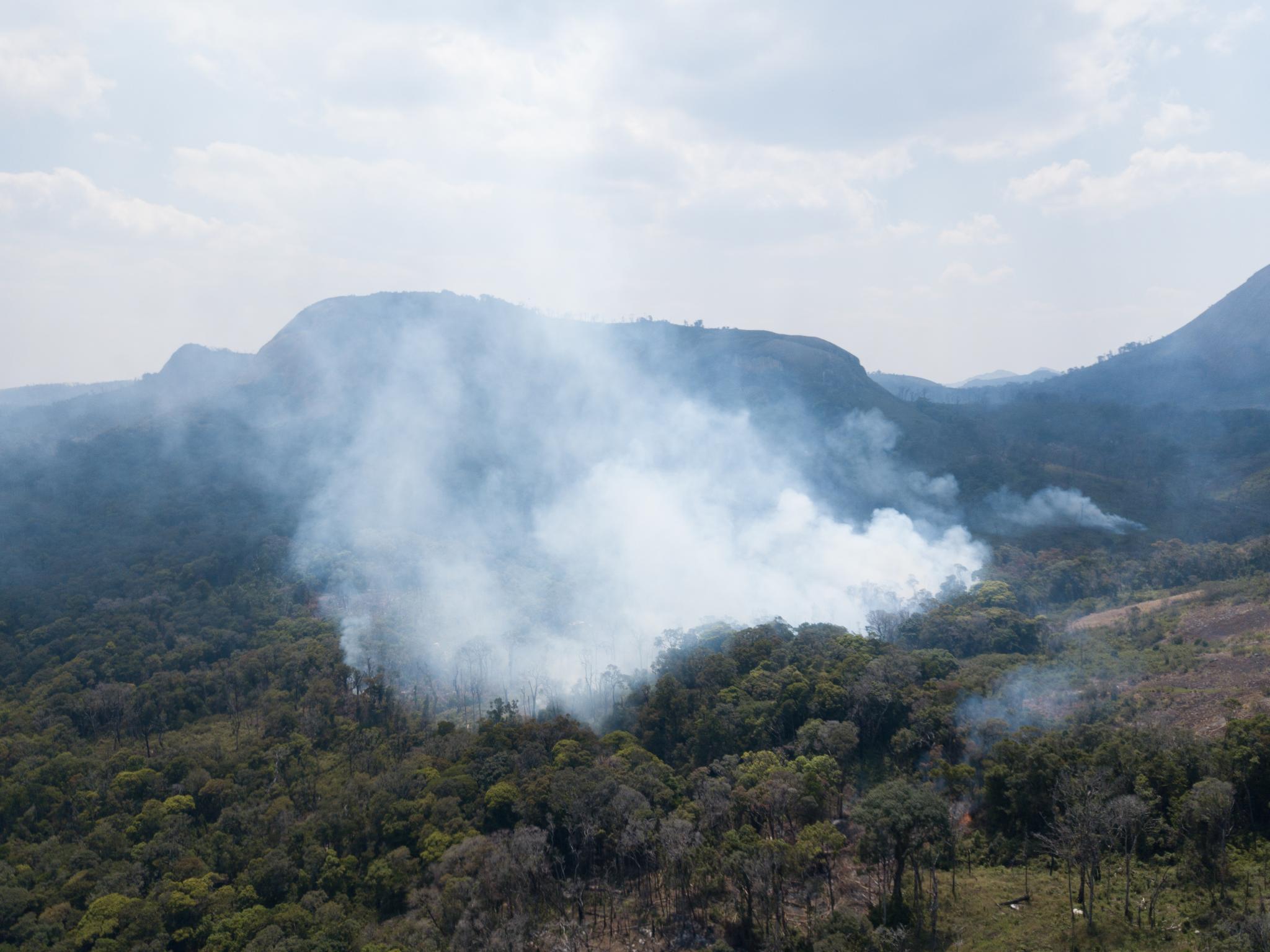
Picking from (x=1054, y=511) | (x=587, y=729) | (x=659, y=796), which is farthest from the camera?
(x=1054, y=511)

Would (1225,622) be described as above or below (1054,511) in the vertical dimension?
below

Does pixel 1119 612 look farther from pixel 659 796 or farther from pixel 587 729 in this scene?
pixel 659 796

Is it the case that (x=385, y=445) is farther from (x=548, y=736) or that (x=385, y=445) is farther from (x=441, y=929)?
(x=441, y=929)

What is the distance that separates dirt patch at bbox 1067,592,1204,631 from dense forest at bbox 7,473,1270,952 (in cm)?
111

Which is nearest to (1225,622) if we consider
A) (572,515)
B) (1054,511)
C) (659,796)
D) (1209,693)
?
(1209,693)

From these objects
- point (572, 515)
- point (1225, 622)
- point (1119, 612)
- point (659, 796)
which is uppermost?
point (572, 515)

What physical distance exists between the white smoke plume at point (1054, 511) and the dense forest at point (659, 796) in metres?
31.5

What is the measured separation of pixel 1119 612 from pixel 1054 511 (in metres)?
37.2

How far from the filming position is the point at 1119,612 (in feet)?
178

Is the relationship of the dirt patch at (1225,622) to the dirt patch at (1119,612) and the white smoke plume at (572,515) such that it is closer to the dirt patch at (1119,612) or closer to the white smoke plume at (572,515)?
the dirt patch at (1119,612)

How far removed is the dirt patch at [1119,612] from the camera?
5162cm

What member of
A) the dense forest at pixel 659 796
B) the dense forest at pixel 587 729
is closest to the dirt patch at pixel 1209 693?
the dense forest at pixel 587 729

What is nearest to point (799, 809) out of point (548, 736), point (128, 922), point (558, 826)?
point (558, 826)

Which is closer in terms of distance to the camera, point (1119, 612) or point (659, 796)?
point (659, 796)
